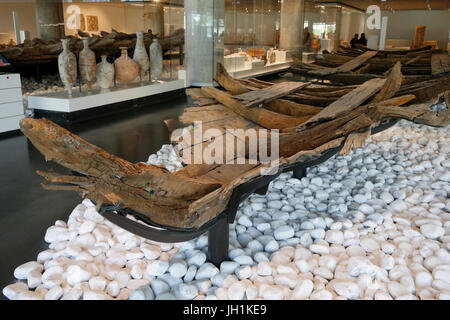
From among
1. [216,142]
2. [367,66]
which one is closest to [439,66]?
[367,66]

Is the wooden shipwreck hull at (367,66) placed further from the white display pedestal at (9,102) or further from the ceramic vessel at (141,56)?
the white display pedestal at (9,102)

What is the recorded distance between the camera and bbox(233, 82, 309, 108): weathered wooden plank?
3.14m

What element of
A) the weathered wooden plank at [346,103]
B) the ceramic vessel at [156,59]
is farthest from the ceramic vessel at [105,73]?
the weathered wooden plank at [346,103]

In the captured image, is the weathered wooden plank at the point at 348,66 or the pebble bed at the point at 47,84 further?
the pebble bed at the point at 47,84

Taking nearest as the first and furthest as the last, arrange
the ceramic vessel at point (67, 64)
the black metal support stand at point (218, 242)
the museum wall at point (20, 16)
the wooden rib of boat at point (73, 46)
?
the black metal support stand at point (218, 242) < the ceramic vessel at point (67, 64) < the wooden rib of boat at point (73, 46) < the museum wall at point (20, 16)

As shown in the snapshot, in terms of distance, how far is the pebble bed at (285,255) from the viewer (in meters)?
1.99

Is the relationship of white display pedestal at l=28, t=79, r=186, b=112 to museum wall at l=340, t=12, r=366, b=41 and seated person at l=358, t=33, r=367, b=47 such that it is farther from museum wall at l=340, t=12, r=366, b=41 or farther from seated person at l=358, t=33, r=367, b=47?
museum wall at l=340, t=12, r=366, b=41

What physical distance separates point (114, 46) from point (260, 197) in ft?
25.0

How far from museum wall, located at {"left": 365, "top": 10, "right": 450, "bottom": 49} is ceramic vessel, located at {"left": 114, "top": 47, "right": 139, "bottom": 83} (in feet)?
25.9

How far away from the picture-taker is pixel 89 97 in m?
6.30

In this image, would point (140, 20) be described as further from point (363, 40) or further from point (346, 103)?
point (346, 103)

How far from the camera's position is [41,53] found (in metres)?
8.70

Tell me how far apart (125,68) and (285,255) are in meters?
5.73

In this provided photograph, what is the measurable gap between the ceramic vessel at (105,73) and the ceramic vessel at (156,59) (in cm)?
141
